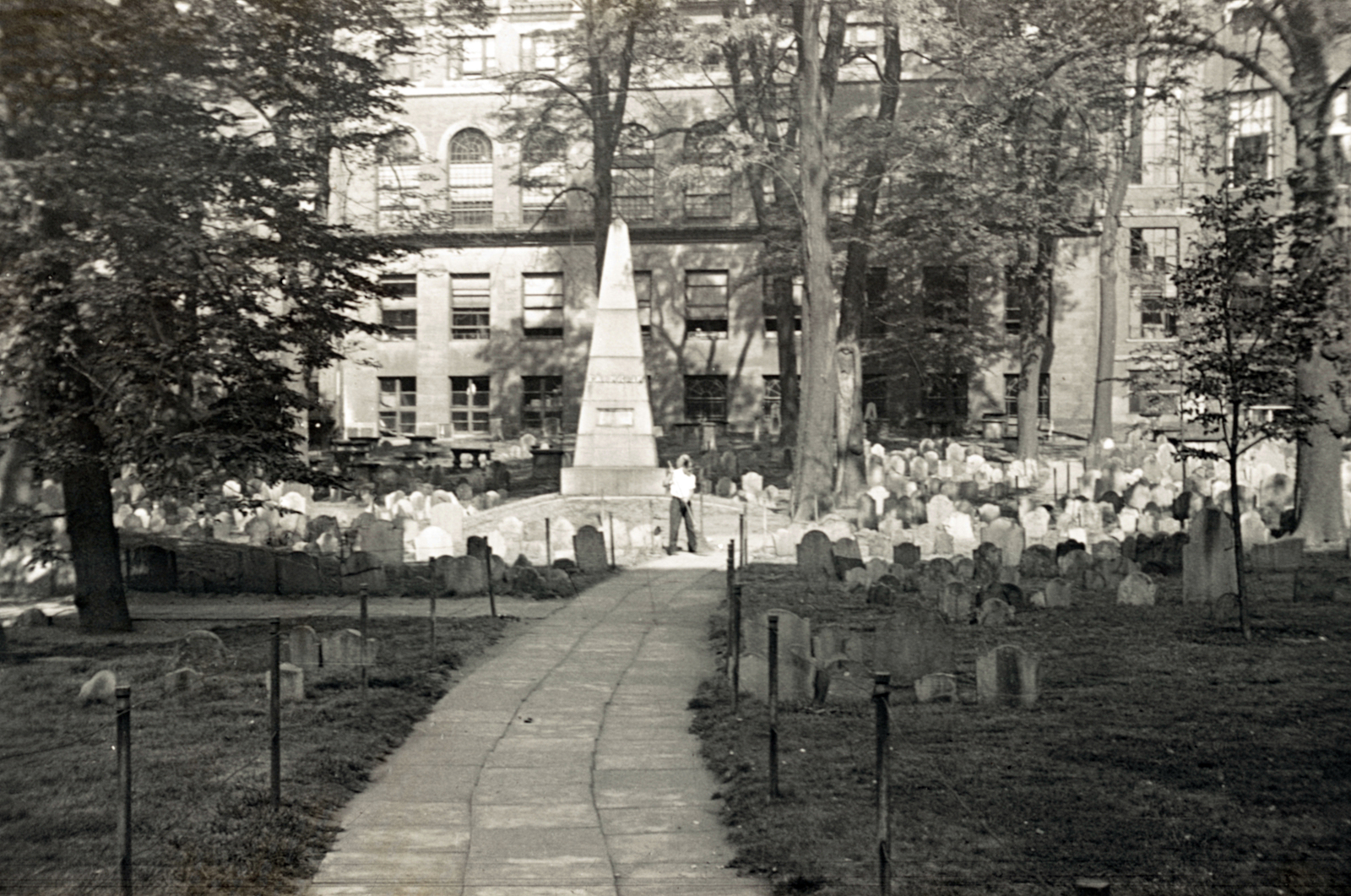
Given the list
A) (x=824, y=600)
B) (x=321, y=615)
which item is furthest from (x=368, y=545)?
(x=824, y=600)

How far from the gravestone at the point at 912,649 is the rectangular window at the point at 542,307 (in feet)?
119

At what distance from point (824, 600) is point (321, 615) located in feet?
18.0

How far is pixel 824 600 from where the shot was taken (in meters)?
15.8

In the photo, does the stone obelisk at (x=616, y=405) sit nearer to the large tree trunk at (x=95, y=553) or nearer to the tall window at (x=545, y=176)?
the tall window at (x=545, y=176)

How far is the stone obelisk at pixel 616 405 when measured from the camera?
1019 inches

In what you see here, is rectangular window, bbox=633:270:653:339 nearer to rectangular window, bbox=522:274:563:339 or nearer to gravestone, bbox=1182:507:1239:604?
rectangular window, bbox=522:274:563:339

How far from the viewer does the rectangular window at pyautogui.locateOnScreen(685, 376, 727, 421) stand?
46531 mm

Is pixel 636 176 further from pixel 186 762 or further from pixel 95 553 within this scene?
pixel 186 762

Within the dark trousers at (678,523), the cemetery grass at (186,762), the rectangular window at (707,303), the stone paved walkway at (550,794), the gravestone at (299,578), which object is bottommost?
the stone paved walkway at (550,794)

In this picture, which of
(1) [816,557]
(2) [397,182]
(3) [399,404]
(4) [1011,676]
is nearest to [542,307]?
(3) [399,404]

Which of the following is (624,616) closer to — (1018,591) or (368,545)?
(1018,591)

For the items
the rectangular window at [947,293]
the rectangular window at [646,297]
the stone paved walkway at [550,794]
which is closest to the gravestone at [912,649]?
the stone paved walkway at [550,794]

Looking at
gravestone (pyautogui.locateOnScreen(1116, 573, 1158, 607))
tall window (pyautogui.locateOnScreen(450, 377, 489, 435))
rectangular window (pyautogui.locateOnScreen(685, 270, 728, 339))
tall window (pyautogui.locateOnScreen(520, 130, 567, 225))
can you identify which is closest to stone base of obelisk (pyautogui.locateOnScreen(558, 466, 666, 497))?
tall window (pyautogui.locateOnScreen(520, 130, 567, 225))

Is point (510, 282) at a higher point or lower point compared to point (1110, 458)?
higher
